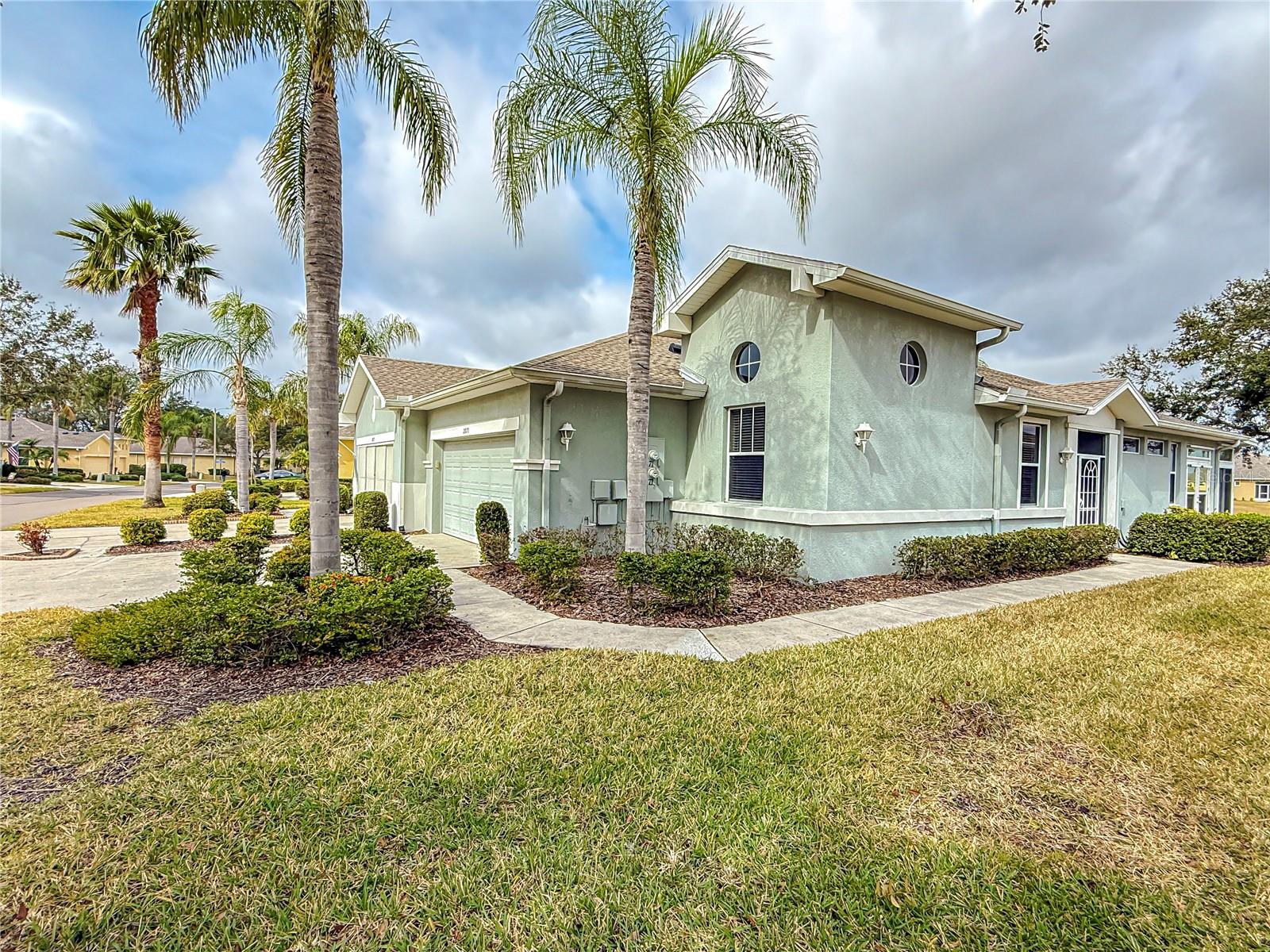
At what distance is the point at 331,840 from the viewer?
9.48 feet

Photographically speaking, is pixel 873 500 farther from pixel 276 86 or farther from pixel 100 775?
pixel 276 86

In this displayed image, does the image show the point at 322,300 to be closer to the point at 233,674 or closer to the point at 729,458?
the point at 233,674

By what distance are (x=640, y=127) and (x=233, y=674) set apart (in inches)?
315

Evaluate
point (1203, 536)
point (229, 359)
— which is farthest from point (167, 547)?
point (1203, 536)

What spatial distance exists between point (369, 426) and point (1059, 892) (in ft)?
68.8

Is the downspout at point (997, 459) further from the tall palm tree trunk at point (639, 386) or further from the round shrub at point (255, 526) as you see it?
the round shrub at point (255, 526)

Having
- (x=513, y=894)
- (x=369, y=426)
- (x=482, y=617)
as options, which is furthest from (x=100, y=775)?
(x=369, y=426)

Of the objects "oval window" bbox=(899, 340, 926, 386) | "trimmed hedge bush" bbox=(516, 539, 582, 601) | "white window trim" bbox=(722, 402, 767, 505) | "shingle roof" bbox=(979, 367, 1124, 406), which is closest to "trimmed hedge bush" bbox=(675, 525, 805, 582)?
"white window trim" bbox=(722, 402, 767, 505)

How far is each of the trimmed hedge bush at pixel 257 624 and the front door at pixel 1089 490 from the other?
1598 cm

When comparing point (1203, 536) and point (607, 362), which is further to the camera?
point (1203, 536)

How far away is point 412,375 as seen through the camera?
1781 centimetres

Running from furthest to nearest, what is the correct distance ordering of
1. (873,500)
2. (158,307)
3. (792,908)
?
(158,307), (873,500), (792,908)

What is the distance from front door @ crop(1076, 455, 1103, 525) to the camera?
14.4 meters

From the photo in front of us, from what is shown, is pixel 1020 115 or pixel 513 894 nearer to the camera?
pixel 513 894
